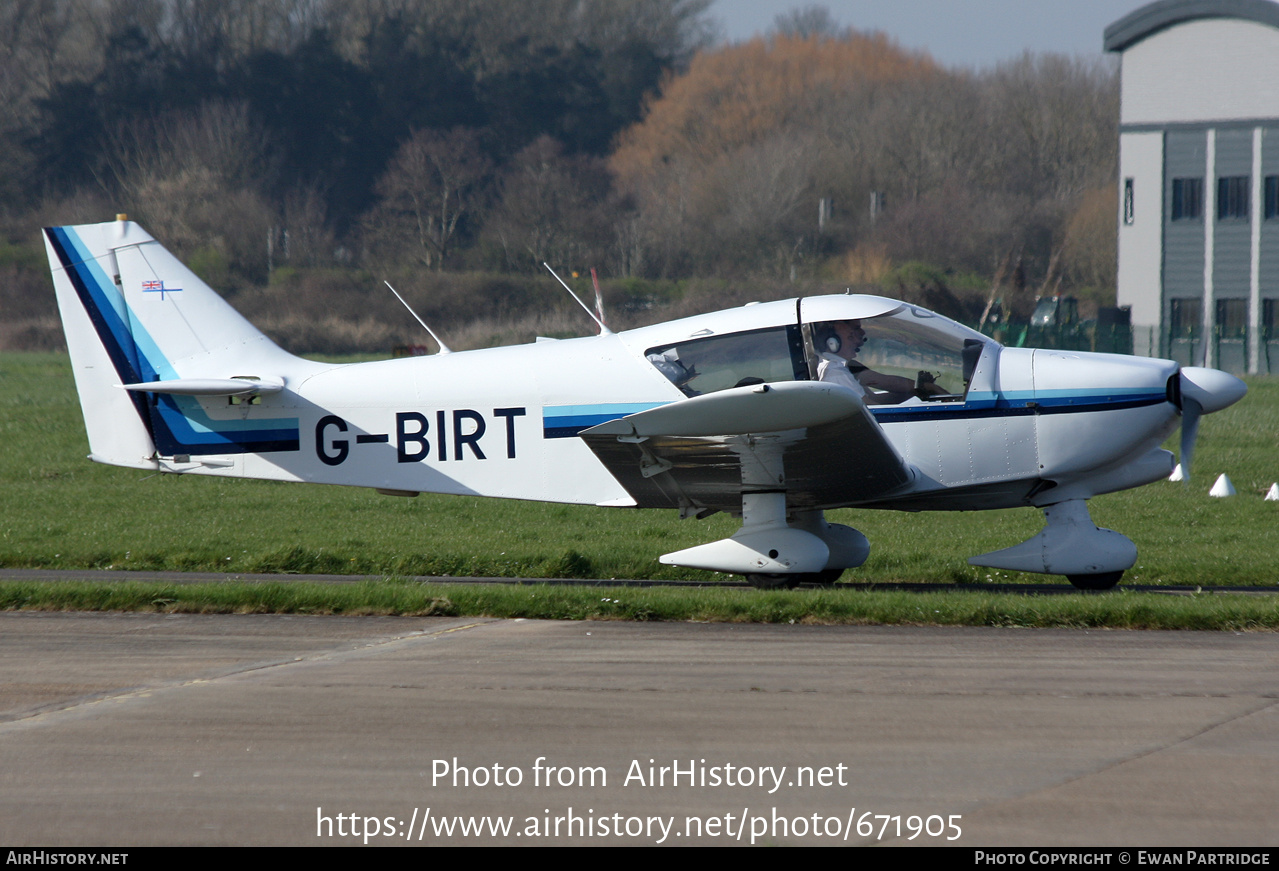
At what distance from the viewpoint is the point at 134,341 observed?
9.98 meters

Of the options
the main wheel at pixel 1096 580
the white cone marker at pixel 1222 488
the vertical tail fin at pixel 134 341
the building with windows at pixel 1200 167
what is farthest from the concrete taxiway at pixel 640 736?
the building with windows at pixel 1200 167

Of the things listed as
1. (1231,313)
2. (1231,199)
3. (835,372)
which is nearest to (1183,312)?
(1231,313)

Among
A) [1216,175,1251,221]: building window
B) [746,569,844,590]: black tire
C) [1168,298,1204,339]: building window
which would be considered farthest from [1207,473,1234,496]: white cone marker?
[1216,175,1251,221]: building window

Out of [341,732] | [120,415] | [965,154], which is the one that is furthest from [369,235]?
[341,732]

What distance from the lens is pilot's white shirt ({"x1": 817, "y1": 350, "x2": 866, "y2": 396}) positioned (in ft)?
27.9

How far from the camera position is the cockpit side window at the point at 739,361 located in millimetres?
8562

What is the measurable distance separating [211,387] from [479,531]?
4135mm

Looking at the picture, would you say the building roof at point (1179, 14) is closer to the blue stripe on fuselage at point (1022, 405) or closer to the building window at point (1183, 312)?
the building window at point (1183, 312)

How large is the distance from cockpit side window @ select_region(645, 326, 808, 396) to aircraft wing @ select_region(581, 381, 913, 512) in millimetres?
520

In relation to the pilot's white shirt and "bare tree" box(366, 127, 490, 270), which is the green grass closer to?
the pilot's white shirt

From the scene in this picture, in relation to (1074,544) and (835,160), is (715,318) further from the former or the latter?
(835,160)

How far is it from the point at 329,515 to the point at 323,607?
5.84m

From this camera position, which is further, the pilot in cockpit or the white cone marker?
the white cone marker
